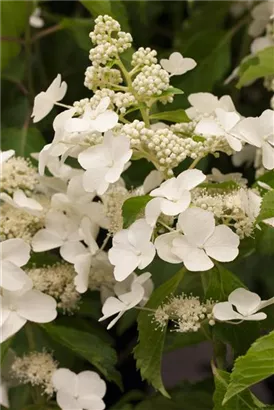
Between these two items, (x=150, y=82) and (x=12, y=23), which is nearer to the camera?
(x=150, y=82)

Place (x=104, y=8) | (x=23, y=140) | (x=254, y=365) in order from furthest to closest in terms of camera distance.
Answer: (x=23, y=140) → (x=104, y=8) → (x=254, y=365)

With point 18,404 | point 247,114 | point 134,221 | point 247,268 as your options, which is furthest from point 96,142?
point 247,114

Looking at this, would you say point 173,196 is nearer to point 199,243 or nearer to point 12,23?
point 199,243

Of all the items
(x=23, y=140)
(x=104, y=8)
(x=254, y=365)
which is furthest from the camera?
(x=23, y=140)

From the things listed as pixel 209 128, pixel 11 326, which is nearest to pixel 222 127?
pixel 209 128

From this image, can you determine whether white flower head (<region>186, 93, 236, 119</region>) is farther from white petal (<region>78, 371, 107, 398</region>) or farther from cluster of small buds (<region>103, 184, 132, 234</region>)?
white petal (<region>78, 371, 107, 398</region>)

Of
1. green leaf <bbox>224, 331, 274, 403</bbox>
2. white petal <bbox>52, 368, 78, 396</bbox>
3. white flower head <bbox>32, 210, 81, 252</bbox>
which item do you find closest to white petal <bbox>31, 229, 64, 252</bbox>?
white flower head <bbox>32, 210, 81, 252</bbox>

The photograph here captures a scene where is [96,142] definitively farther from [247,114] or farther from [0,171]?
[247,114]
